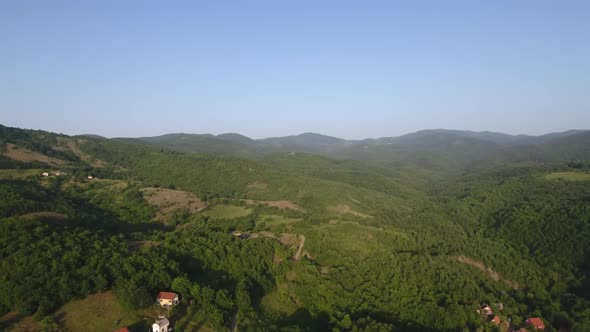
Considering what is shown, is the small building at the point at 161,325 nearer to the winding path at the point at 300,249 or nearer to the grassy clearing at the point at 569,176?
the winding path at the point at 300,249

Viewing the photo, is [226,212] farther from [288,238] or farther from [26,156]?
[26,156]

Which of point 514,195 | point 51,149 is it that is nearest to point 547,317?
point 514,195

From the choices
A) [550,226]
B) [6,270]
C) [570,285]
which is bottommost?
[570,285]

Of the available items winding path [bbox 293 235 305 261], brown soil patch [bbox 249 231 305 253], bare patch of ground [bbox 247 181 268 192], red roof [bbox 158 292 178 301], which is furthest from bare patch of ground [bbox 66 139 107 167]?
red roof [bbox 158 292 178 301]

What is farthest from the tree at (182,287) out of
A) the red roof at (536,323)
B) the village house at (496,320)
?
the red roof at (536,323)

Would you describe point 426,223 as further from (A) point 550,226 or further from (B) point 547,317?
(B) point 547,317

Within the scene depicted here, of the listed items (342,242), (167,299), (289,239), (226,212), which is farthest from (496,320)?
(226,212)
